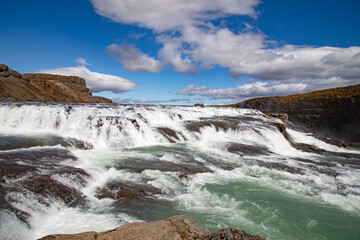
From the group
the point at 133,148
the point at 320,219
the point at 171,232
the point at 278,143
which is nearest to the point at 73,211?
the point at 171,232

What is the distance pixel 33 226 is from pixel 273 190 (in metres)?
8.01

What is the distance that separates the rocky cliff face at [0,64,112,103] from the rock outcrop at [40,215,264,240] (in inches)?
1676

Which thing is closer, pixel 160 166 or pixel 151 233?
pixel 151 233

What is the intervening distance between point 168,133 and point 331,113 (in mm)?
33574

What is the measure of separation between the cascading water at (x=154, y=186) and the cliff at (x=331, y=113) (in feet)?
78.9

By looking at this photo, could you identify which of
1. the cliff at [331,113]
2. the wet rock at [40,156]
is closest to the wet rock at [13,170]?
the wet rock at [40,156]

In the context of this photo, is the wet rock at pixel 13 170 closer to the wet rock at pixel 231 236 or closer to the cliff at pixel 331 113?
the wet rock at pixel 231 236

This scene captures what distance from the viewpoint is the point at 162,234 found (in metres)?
3.53

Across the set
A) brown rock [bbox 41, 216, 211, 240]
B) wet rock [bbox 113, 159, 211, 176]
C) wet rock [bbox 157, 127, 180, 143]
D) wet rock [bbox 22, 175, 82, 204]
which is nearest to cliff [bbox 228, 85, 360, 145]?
wet rock [bbox 157, 127, 180, 143]

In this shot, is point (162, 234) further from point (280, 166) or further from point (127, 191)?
point (280, 166)

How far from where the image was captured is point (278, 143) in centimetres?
1947

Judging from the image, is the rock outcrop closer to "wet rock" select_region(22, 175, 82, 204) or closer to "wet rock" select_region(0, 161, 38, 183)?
"wet rock" select_region(22, 175, 82, 204)

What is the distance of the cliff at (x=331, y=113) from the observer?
111 ft

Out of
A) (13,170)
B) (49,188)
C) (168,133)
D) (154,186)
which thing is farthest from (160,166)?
(168,133)
